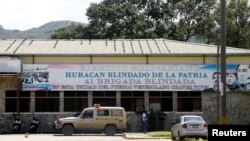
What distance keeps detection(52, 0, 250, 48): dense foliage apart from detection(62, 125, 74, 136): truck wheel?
31.6 meters

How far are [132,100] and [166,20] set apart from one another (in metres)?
30.8

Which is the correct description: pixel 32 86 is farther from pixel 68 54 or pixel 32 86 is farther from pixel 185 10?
pixel 185 10

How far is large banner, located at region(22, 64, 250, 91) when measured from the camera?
143 ft

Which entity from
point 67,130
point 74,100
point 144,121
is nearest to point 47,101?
point 74,100

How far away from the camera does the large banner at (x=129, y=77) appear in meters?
43.7

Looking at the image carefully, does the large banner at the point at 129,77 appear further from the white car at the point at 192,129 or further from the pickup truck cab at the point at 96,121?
the white car at the point at 192,129

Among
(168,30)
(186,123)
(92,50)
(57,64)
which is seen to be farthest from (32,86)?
(168,30)

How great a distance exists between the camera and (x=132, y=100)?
146 ft

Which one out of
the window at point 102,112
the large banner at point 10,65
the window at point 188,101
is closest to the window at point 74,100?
the large banner at point 10,65

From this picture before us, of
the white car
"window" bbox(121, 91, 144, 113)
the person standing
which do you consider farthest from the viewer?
"window" bbox(121, 91, 144, 113)

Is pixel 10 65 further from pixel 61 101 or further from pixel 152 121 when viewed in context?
pixel 152 121

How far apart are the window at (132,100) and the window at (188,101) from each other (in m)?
2.98

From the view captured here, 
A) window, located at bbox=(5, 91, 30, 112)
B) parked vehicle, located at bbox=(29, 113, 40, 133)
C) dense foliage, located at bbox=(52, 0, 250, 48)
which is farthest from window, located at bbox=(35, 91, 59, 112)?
dense foliage, located at bbox=(52, 0, 250, 48)

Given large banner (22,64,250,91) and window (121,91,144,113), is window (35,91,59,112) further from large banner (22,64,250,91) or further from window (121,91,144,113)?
window (121,91,144,113)
